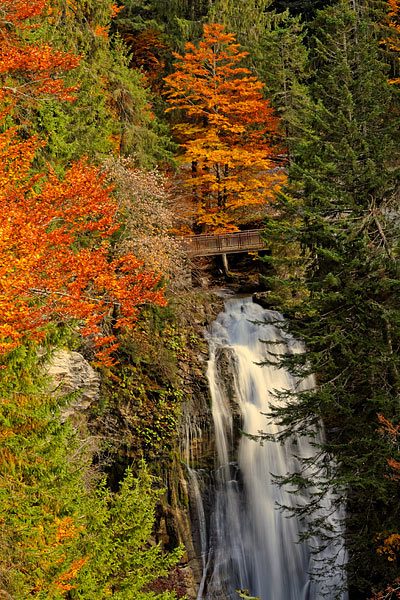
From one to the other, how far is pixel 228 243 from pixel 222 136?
679 cm

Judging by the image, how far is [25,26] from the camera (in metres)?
14.8

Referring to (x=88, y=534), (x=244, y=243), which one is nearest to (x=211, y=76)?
(x=244, y=243)

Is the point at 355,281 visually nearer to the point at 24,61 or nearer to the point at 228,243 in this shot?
the point at 24,61

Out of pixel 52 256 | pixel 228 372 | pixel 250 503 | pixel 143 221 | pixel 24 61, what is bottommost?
pixel 250 503

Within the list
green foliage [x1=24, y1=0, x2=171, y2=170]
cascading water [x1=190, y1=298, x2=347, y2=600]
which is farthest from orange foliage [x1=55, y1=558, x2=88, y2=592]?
green foliage [x1=24, y1=0, x2=171, y2=170]

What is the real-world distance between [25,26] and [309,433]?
1187 centimetres

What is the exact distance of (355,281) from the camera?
12727 millimetres

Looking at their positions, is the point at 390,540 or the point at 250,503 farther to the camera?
the point at 250,503

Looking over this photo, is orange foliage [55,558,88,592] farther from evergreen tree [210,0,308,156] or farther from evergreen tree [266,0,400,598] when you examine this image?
evergreen tree [210,0,308,156]

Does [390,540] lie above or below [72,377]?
below

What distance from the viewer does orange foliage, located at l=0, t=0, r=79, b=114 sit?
14102 millimetres

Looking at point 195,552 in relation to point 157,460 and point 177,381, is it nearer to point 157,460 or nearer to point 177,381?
point 157,460

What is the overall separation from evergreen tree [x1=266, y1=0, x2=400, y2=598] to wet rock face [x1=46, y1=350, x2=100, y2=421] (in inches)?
167

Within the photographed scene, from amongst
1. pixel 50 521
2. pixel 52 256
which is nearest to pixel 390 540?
pixel 50 521
